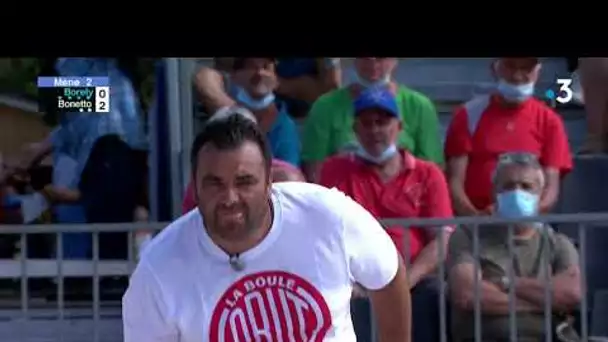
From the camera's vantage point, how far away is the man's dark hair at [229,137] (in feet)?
9.56

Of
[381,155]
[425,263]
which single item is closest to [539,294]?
[425,263]

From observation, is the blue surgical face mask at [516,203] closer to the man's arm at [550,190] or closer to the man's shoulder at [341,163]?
the man's arm at [550,190]

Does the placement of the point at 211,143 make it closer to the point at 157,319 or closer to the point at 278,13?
the point at 157,319

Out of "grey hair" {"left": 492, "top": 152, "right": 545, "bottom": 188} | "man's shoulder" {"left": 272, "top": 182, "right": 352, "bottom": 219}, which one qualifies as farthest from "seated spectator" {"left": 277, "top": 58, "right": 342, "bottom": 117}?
"man's shoulder" {"left": 272, "top": 182, "right": 352, "bottom": 219}

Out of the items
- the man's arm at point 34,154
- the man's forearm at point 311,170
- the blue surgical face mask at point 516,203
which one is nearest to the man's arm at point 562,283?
the blue surgical face mask at point 516,203

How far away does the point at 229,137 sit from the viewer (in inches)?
115

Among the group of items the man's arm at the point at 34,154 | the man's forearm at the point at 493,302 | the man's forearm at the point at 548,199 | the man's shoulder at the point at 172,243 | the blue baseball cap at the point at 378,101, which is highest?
the blue baseball cap at the point at 378,101

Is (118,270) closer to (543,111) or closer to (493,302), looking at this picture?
(493,302)

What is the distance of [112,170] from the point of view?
507 centimetres

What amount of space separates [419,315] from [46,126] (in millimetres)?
1467

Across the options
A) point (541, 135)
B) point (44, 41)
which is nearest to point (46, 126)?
point (541, 135)

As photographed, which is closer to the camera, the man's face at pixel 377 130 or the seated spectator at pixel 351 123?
the man's face at pixel 377 130

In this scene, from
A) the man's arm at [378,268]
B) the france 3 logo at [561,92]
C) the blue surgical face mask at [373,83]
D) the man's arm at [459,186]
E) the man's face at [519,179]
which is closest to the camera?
the man's arm at [378,268]

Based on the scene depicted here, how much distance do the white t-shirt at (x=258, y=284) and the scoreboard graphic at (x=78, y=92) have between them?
0.90m
